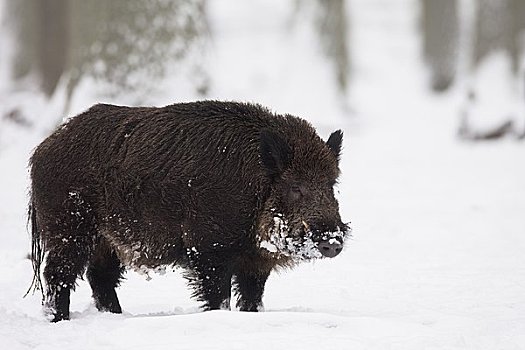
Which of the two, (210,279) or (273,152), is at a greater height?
(273,152)

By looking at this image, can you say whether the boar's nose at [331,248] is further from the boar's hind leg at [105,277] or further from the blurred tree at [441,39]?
the blurred tree at [441,39]

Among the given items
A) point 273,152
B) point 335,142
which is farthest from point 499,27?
point 273,152

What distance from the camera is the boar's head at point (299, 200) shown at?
5891 mm

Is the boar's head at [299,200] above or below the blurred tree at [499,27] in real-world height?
below

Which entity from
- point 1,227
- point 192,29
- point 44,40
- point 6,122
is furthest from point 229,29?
point 1,227

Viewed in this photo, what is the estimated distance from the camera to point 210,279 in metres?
5.98

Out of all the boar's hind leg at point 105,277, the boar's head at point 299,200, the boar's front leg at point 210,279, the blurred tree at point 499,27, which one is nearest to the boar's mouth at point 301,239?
the boar's head at point 299,200

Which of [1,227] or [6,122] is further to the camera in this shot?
[6,122]

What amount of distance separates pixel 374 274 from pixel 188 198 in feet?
8.63

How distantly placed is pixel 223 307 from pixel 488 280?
272cm

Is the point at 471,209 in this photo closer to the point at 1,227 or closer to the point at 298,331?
the point at 1,227

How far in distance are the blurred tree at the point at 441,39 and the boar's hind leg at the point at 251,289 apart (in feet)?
77.9

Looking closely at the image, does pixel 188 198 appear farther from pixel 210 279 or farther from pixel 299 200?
pixel 299 200

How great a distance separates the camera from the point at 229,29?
36906 mm
